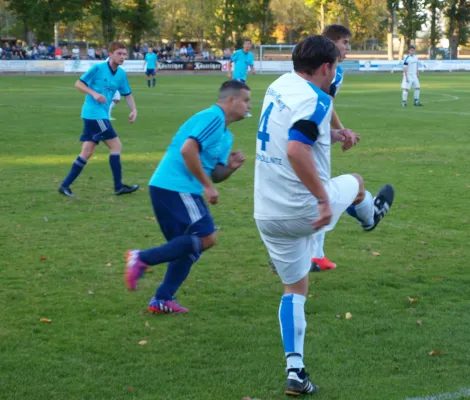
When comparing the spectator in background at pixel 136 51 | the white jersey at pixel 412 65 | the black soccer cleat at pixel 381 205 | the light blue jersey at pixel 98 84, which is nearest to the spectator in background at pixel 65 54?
the spectator in background at pixel 136 51

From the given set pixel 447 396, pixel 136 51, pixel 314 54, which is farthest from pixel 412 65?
pixel 136 51

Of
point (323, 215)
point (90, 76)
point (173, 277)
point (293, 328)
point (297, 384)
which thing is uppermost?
point (90, 76)

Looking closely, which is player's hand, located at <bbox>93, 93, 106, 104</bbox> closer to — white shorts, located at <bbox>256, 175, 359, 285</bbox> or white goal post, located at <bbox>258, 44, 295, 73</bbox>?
white shorts, located at <bbox>256, 175, 359, 285</bbox>

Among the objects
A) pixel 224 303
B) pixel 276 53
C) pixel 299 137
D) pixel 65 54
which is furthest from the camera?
pixel 276 53

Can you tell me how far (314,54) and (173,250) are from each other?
1.83 meters

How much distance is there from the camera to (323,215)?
435 centimetres

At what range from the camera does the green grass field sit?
477 cm

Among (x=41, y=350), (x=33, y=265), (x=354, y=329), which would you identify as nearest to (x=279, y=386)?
(x=354, y=329)

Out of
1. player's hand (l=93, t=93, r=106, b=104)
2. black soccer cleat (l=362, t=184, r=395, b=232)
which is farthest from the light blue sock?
player's hand (l=93, t=93, r=106, b=104)

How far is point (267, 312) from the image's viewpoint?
605 cm

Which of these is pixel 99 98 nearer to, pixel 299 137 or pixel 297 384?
pixel 299 137

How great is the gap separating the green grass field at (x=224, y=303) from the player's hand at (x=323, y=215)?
1.00 metres

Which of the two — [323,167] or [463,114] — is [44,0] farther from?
[323,167]

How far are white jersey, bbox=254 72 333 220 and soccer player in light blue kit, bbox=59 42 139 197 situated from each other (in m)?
6.22
